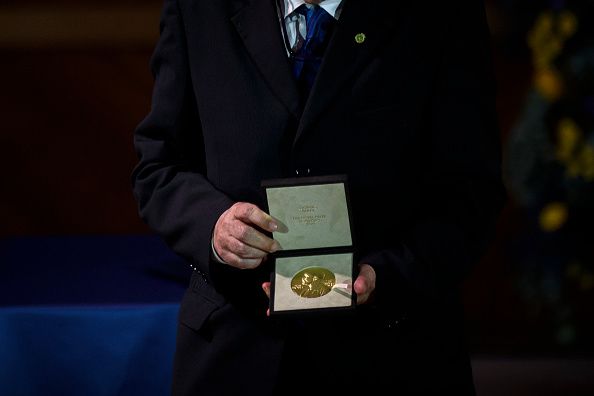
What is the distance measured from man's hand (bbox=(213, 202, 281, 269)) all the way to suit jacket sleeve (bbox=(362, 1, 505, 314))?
7.2 inches

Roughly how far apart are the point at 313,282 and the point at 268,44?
400mm

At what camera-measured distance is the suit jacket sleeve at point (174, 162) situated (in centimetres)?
152

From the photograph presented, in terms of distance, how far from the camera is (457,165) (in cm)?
151

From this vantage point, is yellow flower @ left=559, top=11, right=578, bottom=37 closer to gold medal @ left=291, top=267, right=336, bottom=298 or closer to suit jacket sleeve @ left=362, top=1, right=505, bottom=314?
suit jacket sleeve @ left=362, top=1, right=505, bottom=314

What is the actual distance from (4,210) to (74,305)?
1952 mm

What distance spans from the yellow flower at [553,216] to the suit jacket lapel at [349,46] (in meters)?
1.90

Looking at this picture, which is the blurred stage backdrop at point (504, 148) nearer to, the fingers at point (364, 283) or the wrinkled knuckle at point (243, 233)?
the fingers at point (364, 283)

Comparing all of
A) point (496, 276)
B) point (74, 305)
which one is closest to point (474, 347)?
point (496, 276)

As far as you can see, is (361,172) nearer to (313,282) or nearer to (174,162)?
(313,282)

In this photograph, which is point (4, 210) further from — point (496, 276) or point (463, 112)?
point (463, 112)

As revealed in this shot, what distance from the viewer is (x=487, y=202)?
5.04 feet

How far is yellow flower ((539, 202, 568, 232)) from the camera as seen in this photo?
10.6ft

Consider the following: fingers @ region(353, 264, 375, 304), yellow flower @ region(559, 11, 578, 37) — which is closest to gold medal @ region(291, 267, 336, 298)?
fingers @ region(353, 264, 375, 304)

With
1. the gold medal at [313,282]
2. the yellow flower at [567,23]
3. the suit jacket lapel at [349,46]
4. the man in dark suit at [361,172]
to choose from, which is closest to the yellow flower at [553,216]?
the yellow flower at [567,23]
